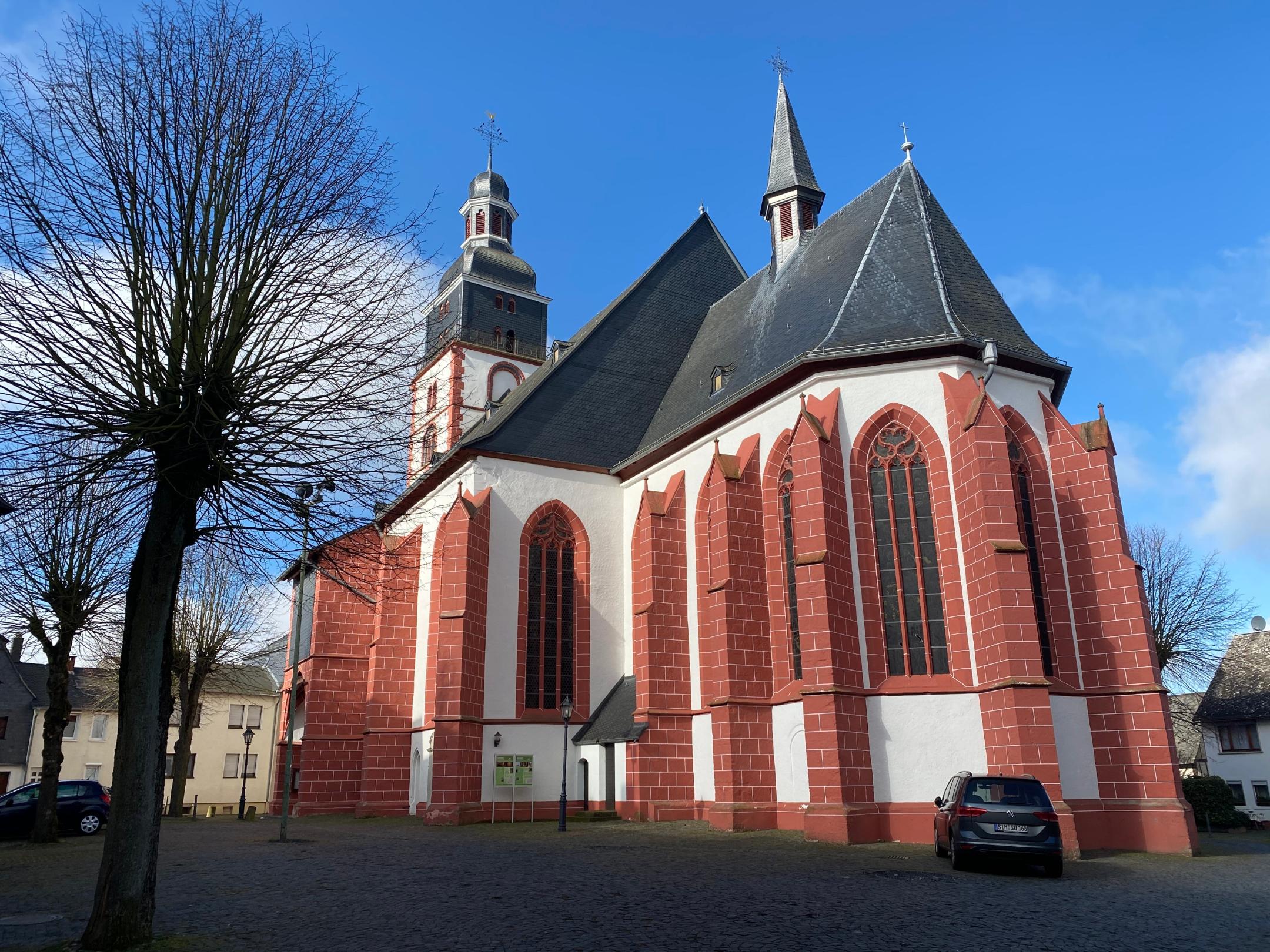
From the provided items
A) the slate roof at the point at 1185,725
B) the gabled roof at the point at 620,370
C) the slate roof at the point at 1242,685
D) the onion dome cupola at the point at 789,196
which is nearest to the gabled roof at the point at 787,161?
the onion dome cupola at the point at 789,196

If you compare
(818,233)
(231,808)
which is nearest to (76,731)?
(231,808)

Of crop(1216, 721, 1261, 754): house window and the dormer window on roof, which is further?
crop(1216, 721, 1261, 754): house window

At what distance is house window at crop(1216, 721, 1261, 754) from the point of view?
37.6 metres

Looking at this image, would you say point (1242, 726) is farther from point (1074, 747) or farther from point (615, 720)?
point (615, 720)

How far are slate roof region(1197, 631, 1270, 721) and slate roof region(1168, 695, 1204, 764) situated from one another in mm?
4297

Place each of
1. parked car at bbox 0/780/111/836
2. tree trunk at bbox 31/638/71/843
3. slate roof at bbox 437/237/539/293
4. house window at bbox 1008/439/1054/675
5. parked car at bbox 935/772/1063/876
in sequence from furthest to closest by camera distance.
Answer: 1. slate roof at bbox 437/237/539/293
2. parked car at bbox 0/780/111/836
3. tree trunk at bbox 31/638/71/843
4. house window at bbox 1008/439/1054/675
5. parked car at bbox 935/772/1063/876

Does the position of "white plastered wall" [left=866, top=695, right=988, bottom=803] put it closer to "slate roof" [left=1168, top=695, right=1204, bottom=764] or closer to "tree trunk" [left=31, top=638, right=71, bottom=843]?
"tree trunk" [left=31, top=638, right=71, bottom=843]

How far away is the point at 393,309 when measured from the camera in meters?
10.3

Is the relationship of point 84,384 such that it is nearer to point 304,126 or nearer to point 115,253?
point 115,253

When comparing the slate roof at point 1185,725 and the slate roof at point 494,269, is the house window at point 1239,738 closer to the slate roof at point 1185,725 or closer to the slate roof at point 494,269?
the slate roof at point 1185,725

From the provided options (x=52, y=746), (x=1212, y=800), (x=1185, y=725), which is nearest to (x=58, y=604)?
(x=52, y=746)

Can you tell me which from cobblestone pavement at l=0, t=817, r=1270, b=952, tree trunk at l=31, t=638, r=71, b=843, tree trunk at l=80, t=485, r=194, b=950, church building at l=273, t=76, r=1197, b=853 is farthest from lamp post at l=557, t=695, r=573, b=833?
tree trunk at l=80, t=485, r=194, b=950

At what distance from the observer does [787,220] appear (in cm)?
2686

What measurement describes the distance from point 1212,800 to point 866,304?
20.4m
